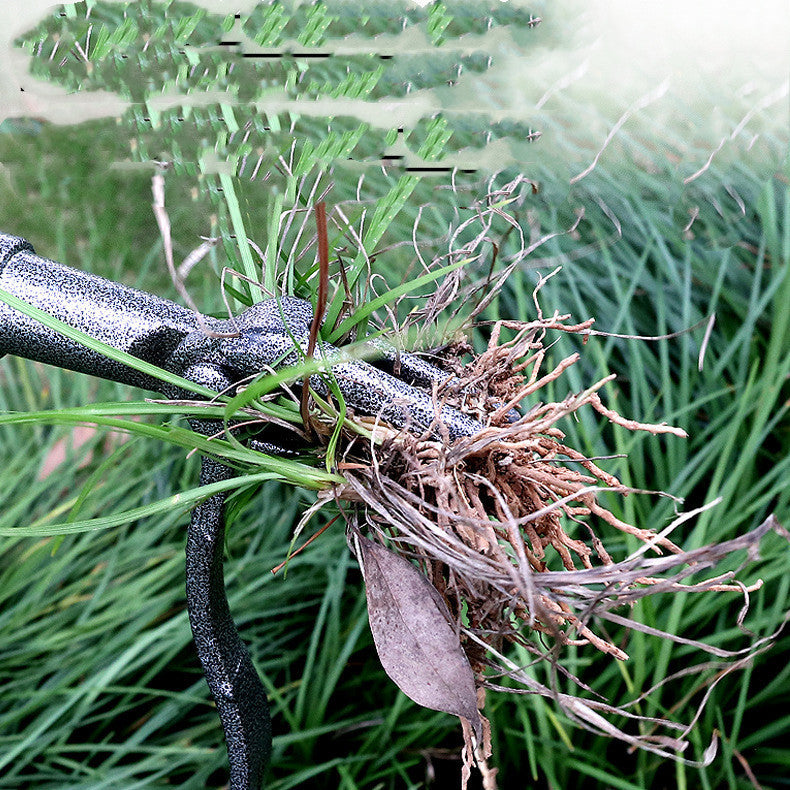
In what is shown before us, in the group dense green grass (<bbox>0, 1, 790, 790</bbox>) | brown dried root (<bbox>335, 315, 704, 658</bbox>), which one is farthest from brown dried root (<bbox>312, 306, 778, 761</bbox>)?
dense green grass (<bbox>0, 1, 790, 790</bbox>)

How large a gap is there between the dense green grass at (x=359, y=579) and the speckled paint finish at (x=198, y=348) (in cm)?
25

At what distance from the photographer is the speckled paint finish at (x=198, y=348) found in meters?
0.30

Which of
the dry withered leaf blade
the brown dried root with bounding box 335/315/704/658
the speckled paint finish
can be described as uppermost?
the speckled paint finish

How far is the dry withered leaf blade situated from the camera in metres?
0.27

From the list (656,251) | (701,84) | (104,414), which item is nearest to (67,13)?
(104,414)

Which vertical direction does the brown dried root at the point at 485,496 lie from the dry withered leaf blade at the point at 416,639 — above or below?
above

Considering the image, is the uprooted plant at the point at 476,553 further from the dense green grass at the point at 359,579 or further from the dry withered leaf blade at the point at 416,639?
the dense green grass at the point at 359,579

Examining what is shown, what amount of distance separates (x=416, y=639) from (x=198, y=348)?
14 centimetres

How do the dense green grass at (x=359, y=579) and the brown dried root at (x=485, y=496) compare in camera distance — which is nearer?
the brown dried root at (x=485, y=496)

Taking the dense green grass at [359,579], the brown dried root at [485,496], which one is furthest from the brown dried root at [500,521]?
the dense green grass at [359,579]

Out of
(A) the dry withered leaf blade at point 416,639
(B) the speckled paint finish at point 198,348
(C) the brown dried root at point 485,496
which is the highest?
(B) the speckled paint finish at point 198,348

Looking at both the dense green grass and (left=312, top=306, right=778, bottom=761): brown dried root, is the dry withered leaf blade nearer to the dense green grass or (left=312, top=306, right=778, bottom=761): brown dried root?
(left=312, top=306, right=778, bottom=761): brown dried root

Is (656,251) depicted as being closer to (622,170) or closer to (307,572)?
(622,170)

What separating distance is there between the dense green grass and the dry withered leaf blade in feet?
1.01
